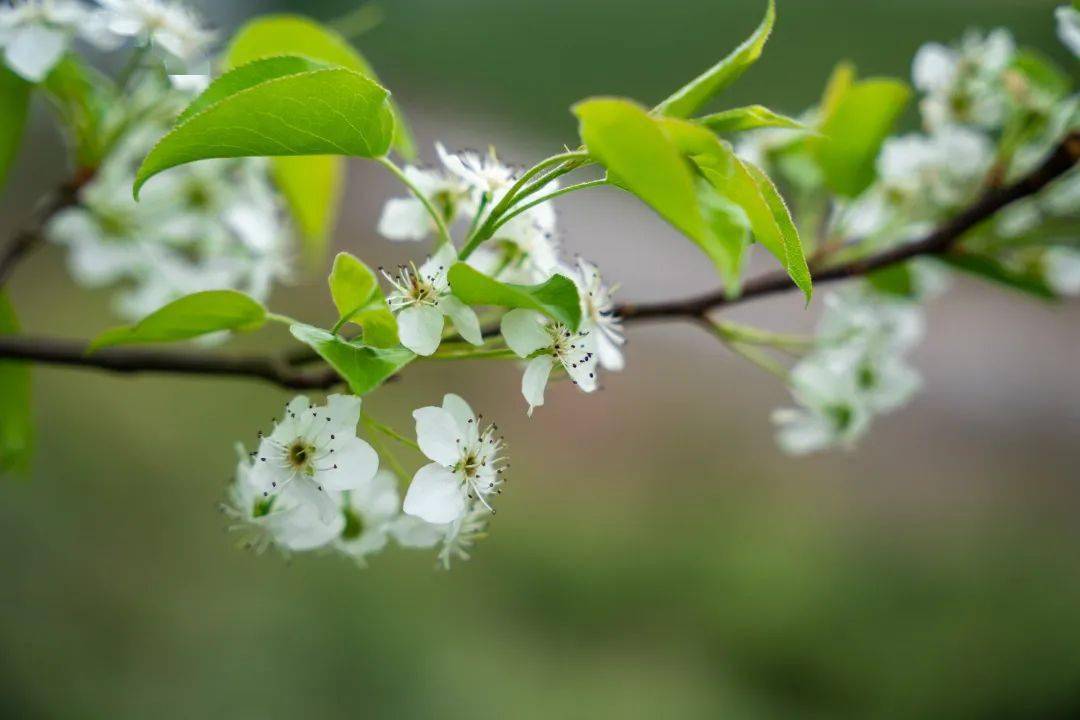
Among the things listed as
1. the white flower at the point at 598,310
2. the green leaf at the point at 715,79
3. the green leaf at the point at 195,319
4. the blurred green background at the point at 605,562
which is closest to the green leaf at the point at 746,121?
the green leaf at the point at 715,79

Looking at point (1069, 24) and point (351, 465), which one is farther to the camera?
point (1069, 24)

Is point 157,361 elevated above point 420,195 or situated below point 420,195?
below

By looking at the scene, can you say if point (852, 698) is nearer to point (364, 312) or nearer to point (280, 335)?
point (280, 335)

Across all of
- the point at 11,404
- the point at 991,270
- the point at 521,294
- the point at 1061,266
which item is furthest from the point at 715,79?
the point at 1061,266

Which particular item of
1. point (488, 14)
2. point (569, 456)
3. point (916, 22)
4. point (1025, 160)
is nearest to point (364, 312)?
point (1025, 160)

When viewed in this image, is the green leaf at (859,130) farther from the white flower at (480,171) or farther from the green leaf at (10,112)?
the green leaf at (10,112)

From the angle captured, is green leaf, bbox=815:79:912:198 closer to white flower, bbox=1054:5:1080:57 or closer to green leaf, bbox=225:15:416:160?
white flower, bbox=1054:5:1080:57

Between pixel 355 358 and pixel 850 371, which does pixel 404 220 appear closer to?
pixel 355 358
